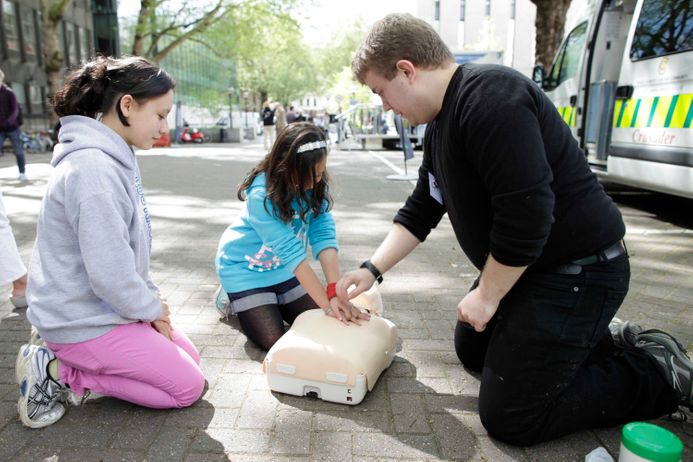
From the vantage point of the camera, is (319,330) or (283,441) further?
(319,330)

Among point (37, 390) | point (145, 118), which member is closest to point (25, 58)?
point (145, 118)

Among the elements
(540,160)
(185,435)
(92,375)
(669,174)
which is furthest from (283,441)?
(669,174)

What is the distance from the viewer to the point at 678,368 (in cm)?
222

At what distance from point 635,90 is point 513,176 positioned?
5210 mm

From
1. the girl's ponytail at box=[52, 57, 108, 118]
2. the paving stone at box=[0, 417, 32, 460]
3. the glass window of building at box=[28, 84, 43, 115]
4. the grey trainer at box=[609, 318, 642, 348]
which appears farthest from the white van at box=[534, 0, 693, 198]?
the glass window of building at box=[28, 84, 43, 115]

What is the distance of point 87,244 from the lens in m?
2.09

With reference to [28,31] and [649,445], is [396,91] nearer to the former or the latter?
[649,445]

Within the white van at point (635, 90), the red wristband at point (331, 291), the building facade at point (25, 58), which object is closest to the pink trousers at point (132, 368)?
the red wristband at point (331, 291)

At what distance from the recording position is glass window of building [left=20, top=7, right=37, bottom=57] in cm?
2294

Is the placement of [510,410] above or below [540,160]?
below

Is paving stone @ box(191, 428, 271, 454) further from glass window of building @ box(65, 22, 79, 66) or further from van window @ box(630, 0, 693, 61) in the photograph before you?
glass window of building @ box(65, 22, 79, 66)

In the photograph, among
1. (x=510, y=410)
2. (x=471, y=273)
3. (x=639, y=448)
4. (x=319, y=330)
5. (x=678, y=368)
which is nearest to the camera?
(x=639, y=448)

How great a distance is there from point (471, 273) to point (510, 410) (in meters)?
2.40

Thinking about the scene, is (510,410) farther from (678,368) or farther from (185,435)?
(185,435)
